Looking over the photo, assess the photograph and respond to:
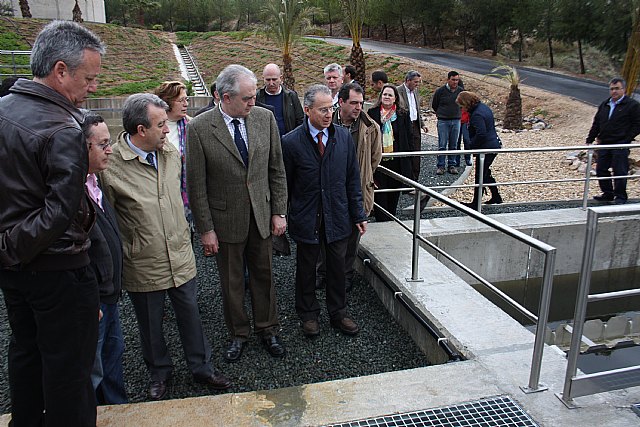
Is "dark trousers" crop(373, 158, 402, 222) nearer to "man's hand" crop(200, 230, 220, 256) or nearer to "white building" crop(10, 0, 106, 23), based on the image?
"man's hand" crop(200, 230, 220, 256)

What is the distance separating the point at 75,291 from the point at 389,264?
311 centimetres

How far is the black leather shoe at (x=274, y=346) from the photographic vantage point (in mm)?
3695

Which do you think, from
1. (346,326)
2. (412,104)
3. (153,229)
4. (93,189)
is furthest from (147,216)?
(412,104)

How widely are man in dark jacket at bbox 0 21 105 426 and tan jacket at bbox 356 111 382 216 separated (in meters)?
2.60

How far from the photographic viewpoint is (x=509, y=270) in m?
6.73

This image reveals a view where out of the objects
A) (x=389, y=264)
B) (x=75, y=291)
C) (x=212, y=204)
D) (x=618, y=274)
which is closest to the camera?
(x=75, y=291)

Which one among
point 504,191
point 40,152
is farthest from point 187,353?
point 504,191

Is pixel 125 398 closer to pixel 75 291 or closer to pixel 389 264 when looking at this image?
pixel 75 291

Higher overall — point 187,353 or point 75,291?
point 75,291

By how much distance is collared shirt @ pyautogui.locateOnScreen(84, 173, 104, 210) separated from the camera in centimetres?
266

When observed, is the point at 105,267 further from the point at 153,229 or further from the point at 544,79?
the point at 544,79

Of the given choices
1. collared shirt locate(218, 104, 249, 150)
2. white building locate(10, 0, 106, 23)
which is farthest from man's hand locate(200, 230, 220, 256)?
white building locate(10, 0, 106, 23)

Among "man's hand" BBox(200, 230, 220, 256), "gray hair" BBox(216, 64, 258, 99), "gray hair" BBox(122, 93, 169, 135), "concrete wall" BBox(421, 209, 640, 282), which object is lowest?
"concrete wall" BBox(421, 209, 640, 282)

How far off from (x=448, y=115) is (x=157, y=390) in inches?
295
